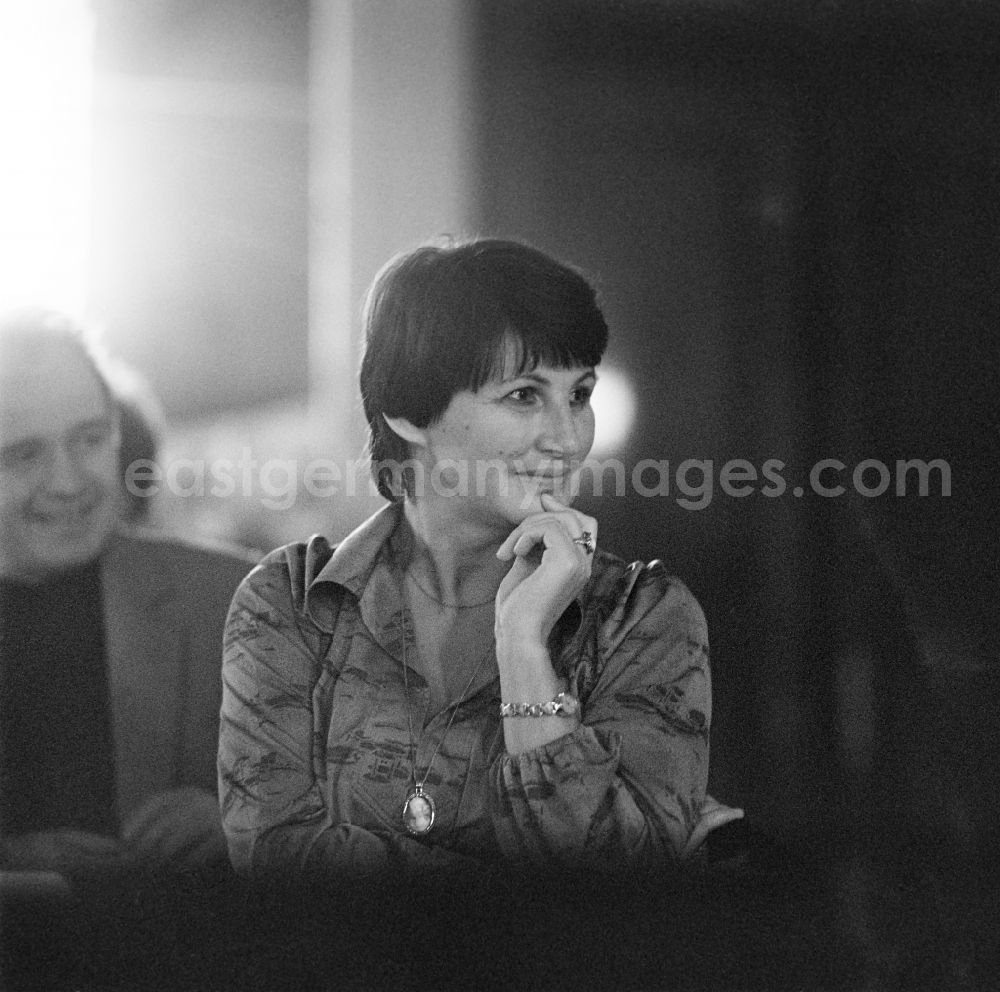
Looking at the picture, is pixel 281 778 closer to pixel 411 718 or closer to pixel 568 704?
pixel 411 718

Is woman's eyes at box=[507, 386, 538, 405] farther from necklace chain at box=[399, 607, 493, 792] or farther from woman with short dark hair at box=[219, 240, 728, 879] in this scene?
necklace chain at box=[399, 607, 493, 792]

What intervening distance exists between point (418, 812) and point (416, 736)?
3.5 inches

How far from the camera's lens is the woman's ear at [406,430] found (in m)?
1.44

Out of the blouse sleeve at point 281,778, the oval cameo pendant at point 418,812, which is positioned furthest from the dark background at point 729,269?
Answer: the oval cameo pendant at point 418,812

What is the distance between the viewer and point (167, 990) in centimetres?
143

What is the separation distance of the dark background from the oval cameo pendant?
0.36 meters

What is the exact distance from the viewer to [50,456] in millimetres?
1506

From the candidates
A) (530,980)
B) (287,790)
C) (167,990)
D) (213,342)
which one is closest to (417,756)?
(287,790)

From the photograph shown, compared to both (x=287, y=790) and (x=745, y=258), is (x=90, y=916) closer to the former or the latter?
(x=287, y=790)

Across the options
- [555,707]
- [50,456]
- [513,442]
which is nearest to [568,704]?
[555,707]

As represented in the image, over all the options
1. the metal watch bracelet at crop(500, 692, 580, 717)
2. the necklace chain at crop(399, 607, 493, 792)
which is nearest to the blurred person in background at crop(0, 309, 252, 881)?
the necklace chain at crop(399, 607, 493, 792)

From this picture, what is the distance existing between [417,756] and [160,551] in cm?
43

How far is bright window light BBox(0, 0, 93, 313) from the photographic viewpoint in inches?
59.0

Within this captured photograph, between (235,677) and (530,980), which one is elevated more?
(235,677)
